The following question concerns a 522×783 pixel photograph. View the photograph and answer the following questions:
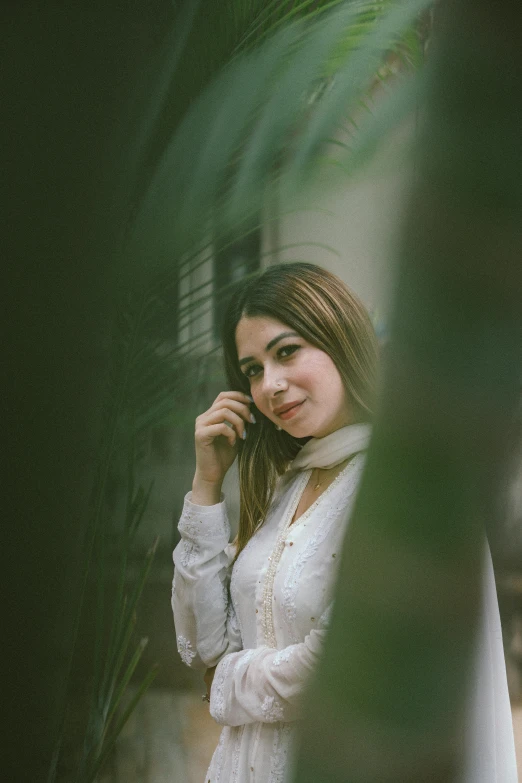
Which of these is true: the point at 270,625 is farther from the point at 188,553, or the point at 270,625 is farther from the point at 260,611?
the point at 188,553

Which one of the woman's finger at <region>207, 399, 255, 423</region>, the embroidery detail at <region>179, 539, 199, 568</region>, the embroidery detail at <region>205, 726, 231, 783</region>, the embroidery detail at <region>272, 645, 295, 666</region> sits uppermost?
the woman's finger at <region>207, 399, 255, 423</region>

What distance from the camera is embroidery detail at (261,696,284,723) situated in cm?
83

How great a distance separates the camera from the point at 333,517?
0.83 metres

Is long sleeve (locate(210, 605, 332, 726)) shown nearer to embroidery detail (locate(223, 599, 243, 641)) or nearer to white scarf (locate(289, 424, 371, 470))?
embroidery detail (locate(223, 599, 243, 641))

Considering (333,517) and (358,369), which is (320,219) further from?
(333,517)

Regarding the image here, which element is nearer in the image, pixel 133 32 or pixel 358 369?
pixel 358 369

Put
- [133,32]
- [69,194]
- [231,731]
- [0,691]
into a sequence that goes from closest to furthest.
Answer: [69,194] < [0,691] < [231,731] < [133,32]

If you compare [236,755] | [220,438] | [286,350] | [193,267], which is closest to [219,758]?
[236,755]

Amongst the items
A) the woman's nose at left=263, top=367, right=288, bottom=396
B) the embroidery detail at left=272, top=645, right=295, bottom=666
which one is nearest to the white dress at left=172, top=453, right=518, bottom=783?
the embroidery detail at left=272, top=645, right=295, bottom=666

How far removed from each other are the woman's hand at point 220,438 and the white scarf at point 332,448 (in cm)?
8

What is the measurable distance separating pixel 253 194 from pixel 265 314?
0.18 meters

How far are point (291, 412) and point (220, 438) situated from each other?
11 centimetres

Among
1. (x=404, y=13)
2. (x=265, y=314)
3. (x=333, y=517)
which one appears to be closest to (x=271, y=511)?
(x=333, y=517)

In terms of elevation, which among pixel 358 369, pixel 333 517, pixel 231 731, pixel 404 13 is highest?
pixel 404 13
